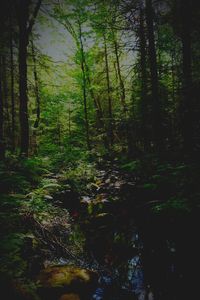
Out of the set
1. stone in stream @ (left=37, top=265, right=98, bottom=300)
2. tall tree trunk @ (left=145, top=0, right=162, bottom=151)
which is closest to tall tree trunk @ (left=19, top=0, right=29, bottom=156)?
tall tree trunk @ (left=145, top=0, right=162, bottom=151)

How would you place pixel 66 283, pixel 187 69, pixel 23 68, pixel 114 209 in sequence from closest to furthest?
pixel 66 283 → pixel 114 209 → pixel 187 69 → pixel 23 68

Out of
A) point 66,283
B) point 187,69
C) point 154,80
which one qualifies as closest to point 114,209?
point 66,283

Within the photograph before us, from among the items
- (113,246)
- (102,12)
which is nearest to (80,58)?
(102,12)

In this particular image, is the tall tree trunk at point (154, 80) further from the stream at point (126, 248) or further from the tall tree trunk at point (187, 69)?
the stream at point (126, 248)

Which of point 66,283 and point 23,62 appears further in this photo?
point 23,62

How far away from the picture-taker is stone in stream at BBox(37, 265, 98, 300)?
16.6 feet

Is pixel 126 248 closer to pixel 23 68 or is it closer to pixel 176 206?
pixel 176 206

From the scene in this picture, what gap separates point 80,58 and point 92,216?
15.5 m

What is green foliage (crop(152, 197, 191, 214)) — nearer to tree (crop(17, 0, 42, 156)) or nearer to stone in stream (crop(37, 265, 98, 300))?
stone in stream (crop(37, 265, 98, 300))

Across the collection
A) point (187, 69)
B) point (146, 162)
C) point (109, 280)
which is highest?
point (187, 69)

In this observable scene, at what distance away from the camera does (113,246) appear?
720 centimetres

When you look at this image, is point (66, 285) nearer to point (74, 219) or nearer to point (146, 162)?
point (74, 219)

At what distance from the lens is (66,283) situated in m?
5.31

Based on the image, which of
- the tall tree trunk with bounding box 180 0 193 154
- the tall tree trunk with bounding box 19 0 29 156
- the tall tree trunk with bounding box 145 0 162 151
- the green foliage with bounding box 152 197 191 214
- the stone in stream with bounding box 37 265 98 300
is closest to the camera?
the stone in stream with bounding box 37 265 98 300
